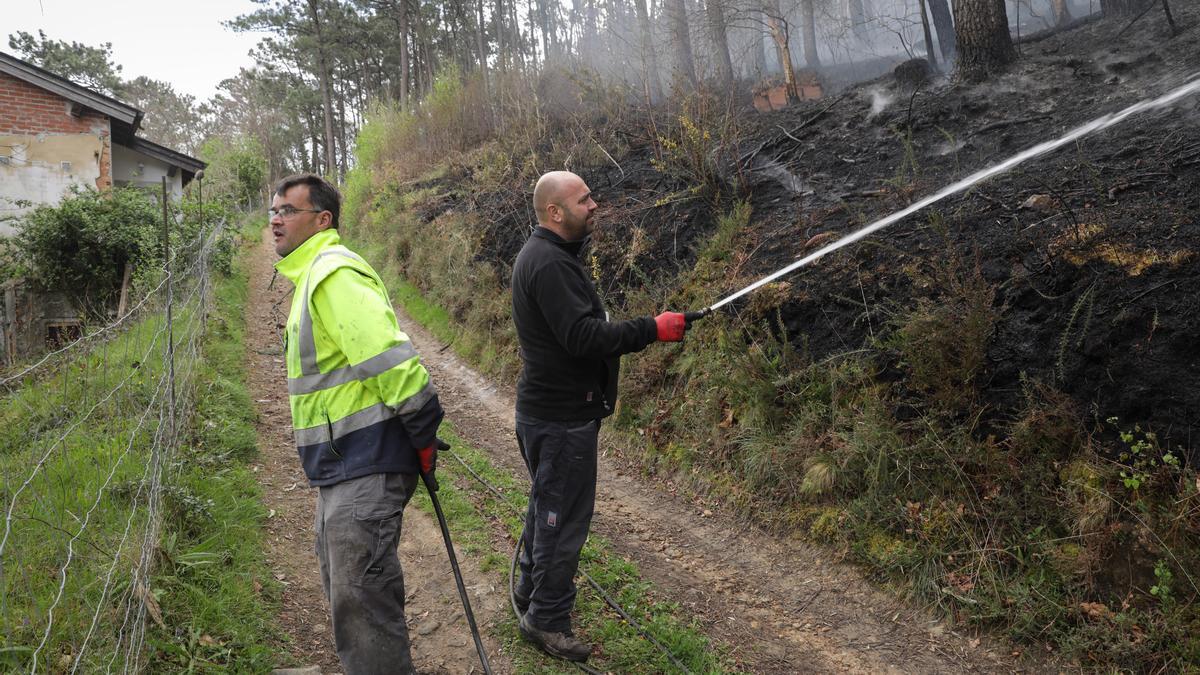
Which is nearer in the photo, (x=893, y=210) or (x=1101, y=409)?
(x=1101, y=409)

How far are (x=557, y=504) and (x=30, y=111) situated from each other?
66.4ft

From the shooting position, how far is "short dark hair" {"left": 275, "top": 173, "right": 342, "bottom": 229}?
3.10m

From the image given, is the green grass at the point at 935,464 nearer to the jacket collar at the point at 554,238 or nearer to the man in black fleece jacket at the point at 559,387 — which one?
the man in black fleece jacket at the point at 559,387

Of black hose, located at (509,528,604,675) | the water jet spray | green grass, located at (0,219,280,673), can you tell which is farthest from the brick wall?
black hose, located at (509,528,604,675)

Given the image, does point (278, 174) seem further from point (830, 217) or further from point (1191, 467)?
point (1191, 467)

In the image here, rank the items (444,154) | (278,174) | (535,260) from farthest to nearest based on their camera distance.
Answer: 1. (278,174)
2. (444,154)
3. (535,260)

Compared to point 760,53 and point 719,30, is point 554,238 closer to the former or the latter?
point 719,30

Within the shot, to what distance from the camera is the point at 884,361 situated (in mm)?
5188

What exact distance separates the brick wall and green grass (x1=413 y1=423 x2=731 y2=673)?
17.6 metres

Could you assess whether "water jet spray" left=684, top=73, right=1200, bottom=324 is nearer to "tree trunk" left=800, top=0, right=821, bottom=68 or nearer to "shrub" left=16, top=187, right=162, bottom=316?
"shrub" left=16, top=187, right=162, bottom=316

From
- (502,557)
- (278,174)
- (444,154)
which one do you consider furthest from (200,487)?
(278,174)

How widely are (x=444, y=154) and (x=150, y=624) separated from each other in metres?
15.2

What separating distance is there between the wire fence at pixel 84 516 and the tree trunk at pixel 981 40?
8341 millimetres

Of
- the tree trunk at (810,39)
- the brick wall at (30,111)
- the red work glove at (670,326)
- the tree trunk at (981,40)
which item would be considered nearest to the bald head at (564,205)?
the red work glove at (670,326)
